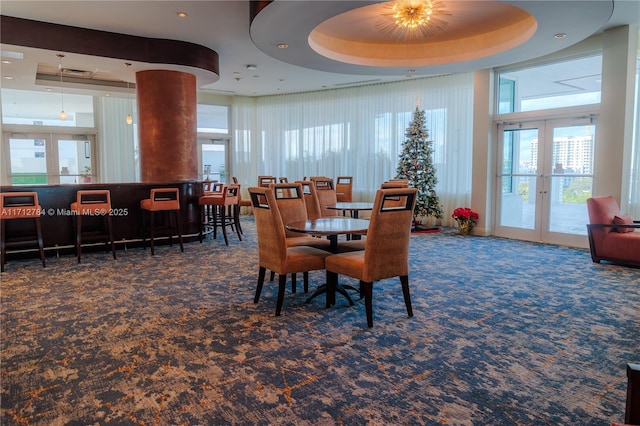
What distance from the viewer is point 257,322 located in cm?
352

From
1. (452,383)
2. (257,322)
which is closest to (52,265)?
(257,322)

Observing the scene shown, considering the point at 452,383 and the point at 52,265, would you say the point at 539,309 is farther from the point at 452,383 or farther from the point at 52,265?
the point at 52,265

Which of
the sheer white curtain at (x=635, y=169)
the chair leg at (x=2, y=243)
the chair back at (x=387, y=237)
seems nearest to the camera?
the chair back at (x=387, y=237)

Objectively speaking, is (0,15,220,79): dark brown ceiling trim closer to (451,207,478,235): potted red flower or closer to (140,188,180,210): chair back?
(140,188,180,210): chair back

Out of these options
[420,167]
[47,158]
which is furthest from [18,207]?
[420,167]

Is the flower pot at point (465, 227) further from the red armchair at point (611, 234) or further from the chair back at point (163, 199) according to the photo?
the chair back at point (163, 199)

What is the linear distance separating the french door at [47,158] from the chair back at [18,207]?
193 inches

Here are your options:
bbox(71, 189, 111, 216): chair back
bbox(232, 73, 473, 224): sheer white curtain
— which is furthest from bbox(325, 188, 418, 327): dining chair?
bbox(232, 73, 473, 224): sheer white curtain

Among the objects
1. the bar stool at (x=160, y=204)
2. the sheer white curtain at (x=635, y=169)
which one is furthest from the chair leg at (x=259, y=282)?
the sheer white curtain at (x=635, y=169)

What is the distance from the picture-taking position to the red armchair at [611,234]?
535 centimetres

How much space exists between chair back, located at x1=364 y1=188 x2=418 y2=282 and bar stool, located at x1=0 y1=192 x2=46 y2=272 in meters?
4.64

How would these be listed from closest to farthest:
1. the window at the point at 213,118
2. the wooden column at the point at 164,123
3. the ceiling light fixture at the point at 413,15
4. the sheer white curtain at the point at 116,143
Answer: the ceiling light fixture at the point at 413,15 < the wooden column at the point at 164,123 < the sheer white curtain at the point at 116,143 < the window at the point at 213,118

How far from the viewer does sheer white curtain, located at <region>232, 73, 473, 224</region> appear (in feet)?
29.4

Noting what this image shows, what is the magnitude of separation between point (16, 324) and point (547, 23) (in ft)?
20.8
